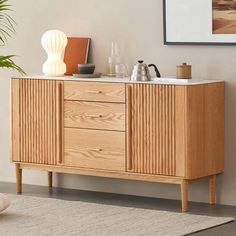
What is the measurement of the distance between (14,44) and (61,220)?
2038 millimetres

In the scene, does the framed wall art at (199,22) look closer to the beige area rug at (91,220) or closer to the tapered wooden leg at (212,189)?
the tapered wooden leg at (212,189)

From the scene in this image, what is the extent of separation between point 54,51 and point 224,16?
1.32m

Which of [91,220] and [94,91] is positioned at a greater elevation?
[94,91]

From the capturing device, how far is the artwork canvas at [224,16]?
6.38 m

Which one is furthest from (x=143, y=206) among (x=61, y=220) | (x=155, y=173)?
(x=61, y=220)

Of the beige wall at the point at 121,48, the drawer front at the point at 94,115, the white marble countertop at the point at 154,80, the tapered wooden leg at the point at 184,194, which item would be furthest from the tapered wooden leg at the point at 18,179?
the tapered wooden leg at the point at 184,194

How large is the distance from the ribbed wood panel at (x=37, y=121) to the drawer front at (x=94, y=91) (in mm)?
143

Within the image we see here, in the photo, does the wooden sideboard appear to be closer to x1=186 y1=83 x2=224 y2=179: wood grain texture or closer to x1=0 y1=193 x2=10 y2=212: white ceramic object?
x1=186 y1=83 x2=224 y2=179: wood grain texture

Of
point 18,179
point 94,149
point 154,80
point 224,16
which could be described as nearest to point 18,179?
point 18,179

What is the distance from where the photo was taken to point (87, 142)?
21.9 ft

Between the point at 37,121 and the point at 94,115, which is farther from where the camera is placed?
the point at 37,121

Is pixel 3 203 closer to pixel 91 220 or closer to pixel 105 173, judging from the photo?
pixel 91 220

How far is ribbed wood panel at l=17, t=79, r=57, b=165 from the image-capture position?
686 centimetres

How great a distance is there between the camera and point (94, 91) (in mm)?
6617
